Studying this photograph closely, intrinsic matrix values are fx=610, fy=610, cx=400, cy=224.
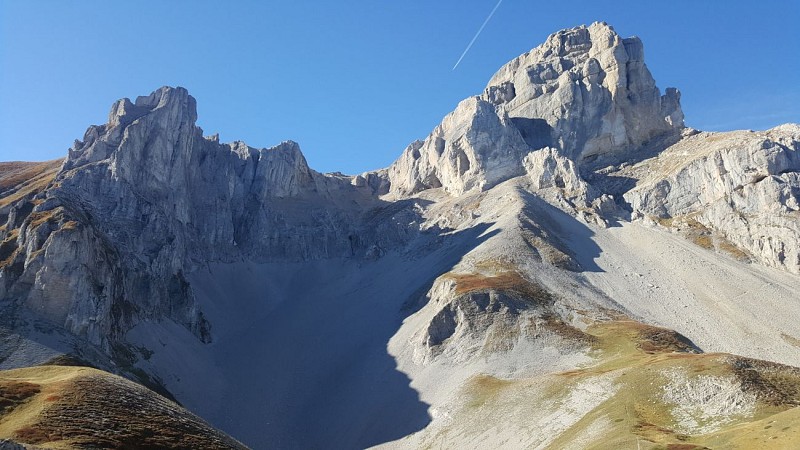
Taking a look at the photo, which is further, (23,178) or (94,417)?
(23,178)

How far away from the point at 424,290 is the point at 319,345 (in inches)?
904

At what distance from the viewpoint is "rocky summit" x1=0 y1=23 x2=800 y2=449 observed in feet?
191

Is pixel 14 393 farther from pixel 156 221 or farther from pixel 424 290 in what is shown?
pixel 156 221

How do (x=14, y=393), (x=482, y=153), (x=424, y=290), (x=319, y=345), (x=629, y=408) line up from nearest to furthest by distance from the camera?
1. (x=14, y=393)
2. (x=629, y=408)
3. (x=319, y=345)
4. (x=424, y=290)
5. (x=482, y=153)

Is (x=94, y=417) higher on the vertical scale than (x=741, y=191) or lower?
lower

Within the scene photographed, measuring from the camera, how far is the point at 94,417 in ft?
148

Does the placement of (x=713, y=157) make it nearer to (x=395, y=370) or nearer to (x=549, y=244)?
(x=549, y=244)

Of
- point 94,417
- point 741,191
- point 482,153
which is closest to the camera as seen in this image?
point 94,417

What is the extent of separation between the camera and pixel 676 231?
14512cm

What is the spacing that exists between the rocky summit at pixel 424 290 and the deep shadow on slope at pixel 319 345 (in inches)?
23.0

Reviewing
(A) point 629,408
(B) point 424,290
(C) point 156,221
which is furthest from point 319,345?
(A) point 629,408

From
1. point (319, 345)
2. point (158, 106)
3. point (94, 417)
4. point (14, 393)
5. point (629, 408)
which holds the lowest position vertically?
point (629, 408)

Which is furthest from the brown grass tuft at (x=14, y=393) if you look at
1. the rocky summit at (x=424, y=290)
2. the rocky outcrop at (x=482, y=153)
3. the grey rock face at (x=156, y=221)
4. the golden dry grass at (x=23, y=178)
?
the rocky outcrop at (x=482, y=153)

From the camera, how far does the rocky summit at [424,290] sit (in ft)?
191
